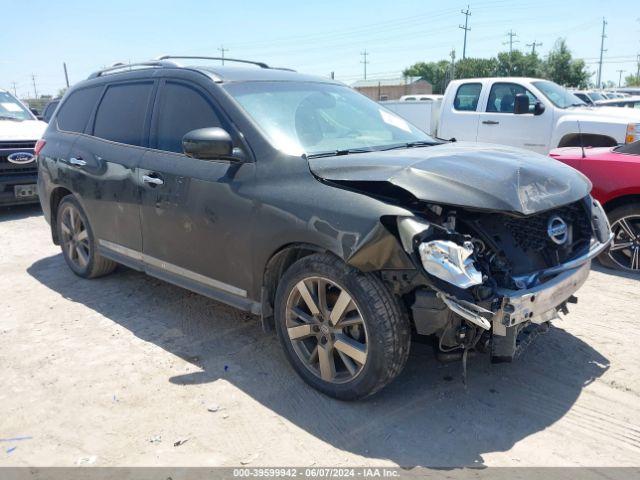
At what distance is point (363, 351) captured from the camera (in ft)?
9.93

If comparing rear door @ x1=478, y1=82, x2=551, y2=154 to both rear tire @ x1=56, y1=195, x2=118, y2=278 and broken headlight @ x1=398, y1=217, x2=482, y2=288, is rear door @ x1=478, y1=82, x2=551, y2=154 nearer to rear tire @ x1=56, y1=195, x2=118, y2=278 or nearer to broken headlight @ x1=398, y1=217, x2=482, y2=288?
rear tire @ x1=56, y1=195, x2=118, y2=278

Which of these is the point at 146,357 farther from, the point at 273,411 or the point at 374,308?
the point at 374,308

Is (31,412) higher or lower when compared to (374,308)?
lower

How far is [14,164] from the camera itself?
8.54 meters

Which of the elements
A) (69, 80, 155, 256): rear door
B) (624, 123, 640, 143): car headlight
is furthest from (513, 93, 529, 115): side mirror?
(69, 80, 155, 256): rear door

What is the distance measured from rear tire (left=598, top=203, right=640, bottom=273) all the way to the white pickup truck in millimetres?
3195

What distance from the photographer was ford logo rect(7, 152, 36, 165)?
8.50 meters

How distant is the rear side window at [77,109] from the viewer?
5.22 meters

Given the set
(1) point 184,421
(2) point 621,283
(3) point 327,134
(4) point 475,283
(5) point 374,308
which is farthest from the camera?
(2) point 621,283

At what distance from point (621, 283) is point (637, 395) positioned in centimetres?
219

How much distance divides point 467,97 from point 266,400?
329 inches

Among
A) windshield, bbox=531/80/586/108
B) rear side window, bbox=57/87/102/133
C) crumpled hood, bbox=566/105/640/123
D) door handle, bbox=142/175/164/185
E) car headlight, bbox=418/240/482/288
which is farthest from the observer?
windshield, bbox=531/80/586/108

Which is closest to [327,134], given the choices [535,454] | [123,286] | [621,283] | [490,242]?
[490,242]

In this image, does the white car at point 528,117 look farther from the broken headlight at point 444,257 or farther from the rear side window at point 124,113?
the broken headlight at point 444,257
